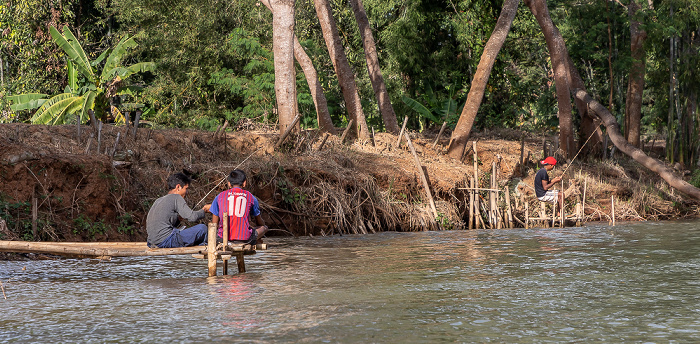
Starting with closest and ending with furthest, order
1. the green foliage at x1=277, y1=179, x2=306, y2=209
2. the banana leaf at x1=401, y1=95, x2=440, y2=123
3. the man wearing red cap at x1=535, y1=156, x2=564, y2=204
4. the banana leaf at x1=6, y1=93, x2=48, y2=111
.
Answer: the green foliage at x1=277, y1=179, x2=306, y2=209 < the man wearing red cap at x1=535, y1=156, x2=564, y2=204 < the banana leaf at x1=6, y1=93, x2=48, y2=111 < the banana leaf at x1=401, y1=95, x2=440, y2=123

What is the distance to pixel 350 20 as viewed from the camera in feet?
99.5

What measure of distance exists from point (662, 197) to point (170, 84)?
730 inches

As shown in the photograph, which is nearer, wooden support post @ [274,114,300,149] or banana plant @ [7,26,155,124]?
wooden support post @ [274,114,300,149]

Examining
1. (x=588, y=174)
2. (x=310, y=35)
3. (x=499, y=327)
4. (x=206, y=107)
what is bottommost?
(x=499, y=327)

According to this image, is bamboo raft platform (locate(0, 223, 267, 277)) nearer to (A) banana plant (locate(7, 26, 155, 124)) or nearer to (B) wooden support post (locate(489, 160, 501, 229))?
(B) wooden support post (locate(489, 160, 501, 229))

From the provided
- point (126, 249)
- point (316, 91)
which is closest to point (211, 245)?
point (126, 249)

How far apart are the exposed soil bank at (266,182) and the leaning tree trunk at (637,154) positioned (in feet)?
3.86

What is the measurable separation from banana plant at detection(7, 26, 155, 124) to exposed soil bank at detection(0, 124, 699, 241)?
15.9 feet

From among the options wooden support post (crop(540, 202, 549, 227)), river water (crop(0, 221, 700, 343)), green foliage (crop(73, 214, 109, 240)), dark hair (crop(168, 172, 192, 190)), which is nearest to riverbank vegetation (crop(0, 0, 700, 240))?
green foliage (crop(73, 214, 109, 240))

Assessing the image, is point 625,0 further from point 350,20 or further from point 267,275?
point 267,275

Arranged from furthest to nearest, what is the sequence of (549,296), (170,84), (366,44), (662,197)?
(170,84) < (366,44) < (662,197) < (549,296)

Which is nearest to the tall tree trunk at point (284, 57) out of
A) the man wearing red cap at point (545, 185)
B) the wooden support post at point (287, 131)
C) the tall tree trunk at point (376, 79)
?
the wooden support post at point (287, 131)

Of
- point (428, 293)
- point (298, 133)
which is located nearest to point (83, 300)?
point (428, 293)

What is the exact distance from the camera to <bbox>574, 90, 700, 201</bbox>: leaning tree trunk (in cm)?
1809
